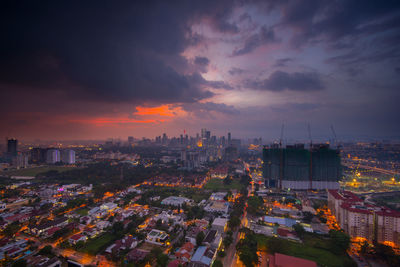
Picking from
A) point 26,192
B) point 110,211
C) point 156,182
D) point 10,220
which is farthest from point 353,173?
point 26,192

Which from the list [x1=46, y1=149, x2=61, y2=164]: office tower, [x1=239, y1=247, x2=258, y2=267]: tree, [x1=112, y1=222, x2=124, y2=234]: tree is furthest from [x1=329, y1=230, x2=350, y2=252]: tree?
[x1=46, y1=149, x2=61, y2=164]: office tower

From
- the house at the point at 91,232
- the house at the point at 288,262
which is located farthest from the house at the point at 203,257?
the house at the point at 91,232

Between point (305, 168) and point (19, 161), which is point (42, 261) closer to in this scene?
point (305, 168)

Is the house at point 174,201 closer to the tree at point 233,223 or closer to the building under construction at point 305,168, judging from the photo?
the tree at point 233,223

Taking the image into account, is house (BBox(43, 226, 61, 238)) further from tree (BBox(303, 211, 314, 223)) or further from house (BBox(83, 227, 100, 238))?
tree (BBox(303, 211, 314, 223))

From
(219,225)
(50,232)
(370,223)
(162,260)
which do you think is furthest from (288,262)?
(50,232)

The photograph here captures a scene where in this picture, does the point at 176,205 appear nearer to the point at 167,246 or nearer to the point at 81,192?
the point at 167,246
